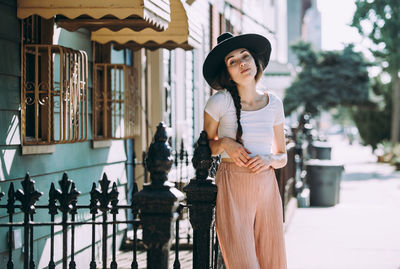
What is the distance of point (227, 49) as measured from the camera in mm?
4293

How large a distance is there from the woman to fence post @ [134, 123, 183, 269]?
28.6 inches

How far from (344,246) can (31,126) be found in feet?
14.8

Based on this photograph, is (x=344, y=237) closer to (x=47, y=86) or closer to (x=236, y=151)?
(x=47, y=86)

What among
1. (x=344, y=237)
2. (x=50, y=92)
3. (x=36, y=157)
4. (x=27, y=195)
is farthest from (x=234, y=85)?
(x=344, y=237)

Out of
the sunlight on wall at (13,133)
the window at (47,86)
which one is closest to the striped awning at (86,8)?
the window at (47,86)

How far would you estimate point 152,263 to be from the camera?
11.4ft

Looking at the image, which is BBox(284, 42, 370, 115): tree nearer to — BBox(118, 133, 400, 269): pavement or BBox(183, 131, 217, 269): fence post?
BBox(118, 133, 400, 269): pavement

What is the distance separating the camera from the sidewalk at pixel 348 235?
23.8ft

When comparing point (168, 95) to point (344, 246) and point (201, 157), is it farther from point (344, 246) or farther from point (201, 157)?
point (201, 157)

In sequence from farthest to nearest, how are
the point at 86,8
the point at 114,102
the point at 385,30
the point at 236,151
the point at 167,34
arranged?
the point at 385,30
the point at 167,34
the point at 114,102
the point at 86,8
the point at 236,151

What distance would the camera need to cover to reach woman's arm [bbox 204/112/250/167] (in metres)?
4.06

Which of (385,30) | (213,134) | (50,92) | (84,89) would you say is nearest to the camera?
(213,134)

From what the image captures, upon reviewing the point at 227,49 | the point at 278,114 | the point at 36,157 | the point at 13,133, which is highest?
the point at 227,49

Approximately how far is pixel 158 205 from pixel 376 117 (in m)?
32.9
